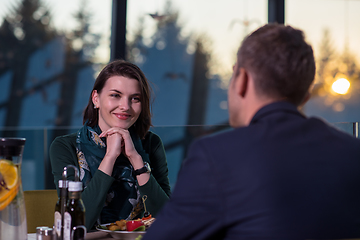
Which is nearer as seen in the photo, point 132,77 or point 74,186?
point 74,186

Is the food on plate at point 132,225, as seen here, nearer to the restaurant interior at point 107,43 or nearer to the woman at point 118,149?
the woman at point 118,149

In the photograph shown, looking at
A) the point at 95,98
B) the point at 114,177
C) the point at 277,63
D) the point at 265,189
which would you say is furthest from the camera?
the point at 95,98

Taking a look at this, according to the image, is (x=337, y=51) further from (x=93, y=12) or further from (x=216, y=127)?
(x=216, y=127)

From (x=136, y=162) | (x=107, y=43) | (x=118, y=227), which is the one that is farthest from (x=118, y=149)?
(x=107, y=43)

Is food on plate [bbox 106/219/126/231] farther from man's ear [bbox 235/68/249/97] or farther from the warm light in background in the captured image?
the warm light in background

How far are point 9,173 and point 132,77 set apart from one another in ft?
3.57

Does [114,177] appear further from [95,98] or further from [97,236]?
[97,236]

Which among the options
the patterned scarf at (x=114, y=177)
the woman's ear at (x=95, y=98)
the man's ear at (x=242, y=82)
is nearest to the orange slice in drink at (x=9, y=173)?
the man's ear at (x=242, y=82)

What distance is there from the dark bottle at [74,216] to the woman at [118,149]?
577 mm

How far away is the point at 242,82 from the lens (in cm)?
96

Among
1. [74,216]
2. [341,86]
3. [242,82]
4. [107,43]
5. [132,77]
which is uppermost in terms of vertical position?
[107,43]

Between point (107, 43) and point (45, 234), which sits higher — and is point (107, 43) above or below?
above

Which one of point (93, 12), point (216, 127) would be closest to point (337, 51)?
point (93, 12)

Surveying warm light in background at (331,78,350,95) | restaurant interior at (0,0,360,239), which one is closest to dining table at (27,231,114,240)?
warm light in background at (331,78,350,95)
